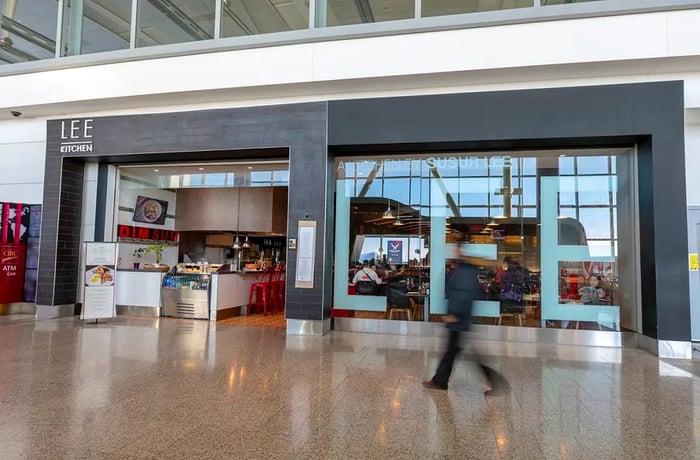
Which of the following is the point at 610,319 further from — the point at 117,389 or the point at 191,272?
the point at 191,272

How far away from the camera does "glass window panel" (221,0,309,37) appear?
7.22 m

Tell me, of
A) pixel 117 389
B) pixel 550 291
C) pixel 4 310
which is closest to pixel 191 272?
pixel 4 310

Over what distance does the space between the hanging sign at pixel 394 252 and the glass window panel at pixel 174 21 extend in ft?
16.4

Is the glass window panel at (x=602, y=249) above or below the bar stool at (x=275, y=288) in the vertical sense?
above

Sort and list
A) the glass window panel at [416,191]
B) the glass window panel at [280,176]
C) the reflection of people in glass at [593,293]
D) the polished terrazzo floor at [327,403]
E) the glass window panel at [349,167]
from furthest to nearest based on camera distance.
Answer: the glass window panel at [280,176] < the glass window panel at [349,167] < the glass window panel at [416,191] < the reflection of people in glass at [593,293] < the polished terrazzo floor at [327,403]

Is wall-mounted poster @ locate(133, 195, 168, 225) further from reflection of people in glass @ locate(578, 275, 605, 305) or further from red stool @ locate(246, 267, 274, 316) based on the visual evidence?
reflection of people in glass @ locate(578, 275, 605, 305)

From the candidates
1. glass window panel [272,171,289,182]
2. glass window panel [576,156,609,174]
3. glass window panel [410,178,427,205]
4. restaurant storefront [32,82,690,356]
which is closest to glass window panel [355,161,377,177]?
restaurant storefront [32,82,690,356]

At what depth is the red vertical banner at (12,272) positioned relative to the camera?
26.9ft

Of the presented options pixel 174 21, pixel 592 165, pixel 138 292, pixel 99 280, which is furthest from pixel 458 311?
pixel 174 21

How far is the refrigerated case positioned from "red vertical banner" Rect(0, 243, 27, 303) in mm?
2842

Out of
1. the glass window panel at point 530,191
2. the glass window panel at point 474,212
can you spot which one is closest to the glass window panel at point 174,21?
the glass window panel at point 474,212

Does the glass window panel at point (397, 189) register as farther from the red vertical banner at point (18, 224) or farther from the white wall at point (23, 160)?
the red vertical banner at point (18, 224)

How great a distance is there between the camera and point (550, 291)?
6684 millimetres

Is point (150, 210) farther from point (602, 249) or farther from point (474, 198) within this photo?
point (602, 249)
